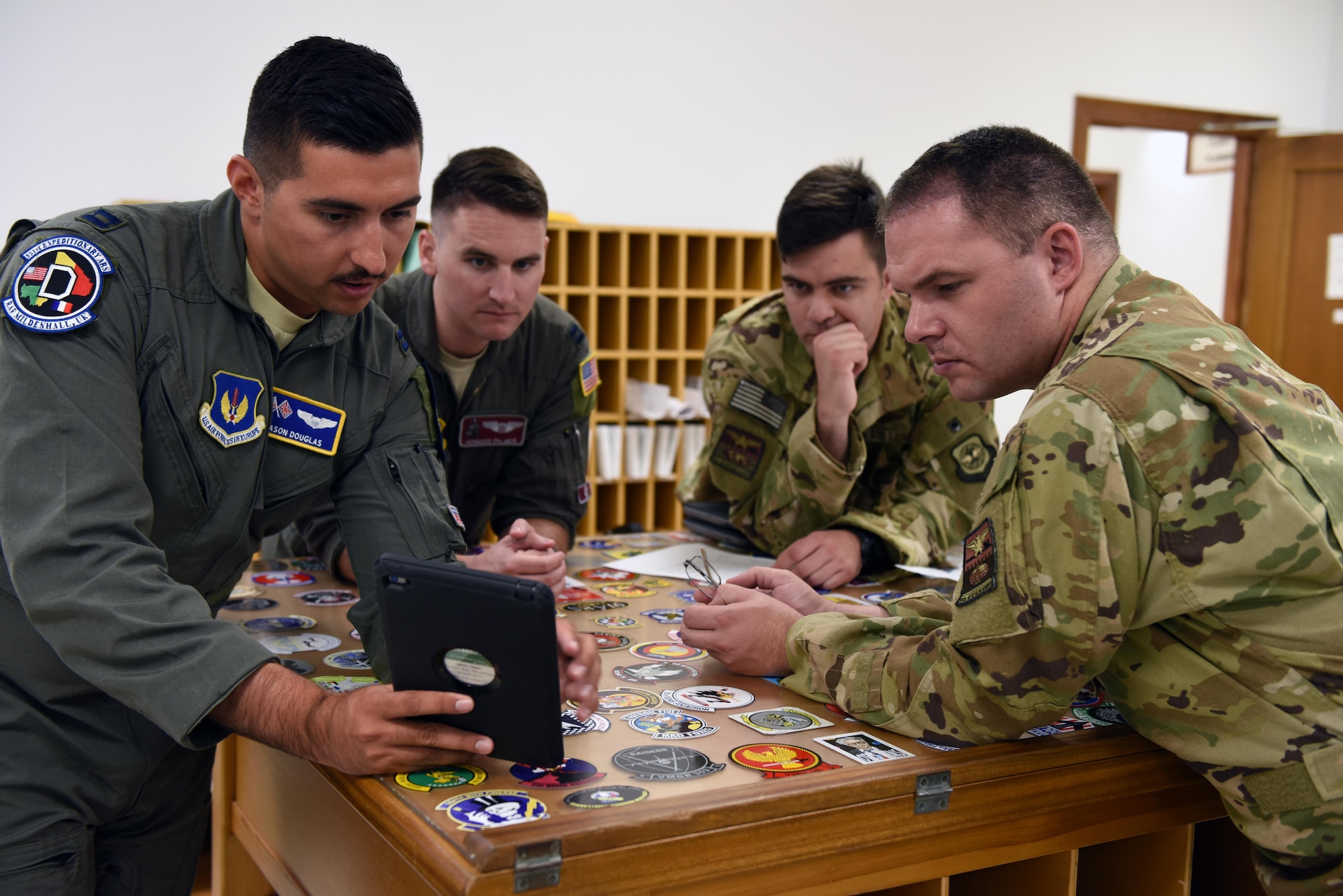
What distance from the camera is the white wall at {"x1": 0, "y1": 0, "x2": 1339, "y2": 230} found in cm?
395

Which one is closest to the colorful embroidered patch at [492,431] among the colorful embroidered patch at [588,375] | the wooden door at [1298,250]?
the colorful embroidered patch at [588,375]

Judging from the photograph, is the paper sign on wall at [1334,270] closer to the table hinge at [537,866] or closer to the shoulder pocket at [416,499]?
the shoulder pocket at [416,499]

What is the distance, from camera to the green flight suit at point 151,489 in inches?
42.2

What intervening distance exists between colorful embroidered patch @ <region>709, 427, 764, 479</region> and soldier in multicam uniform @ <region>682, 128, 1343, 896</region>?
101 cm

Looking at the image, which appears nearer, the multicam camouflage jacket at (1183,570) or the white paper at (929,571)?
the multicam camouflage jacket at (1183,570)

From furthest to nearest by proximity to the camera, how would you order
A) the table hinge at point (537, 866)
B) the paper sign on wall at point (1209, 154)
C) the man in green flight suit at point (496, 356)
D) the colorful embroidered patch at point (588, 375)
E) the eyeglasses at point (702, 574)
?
1. the paper sign on wall at point (1209, 154)
2. the colorful embroidered patch at point (588, 375)
3. the man in green flight suit at point (496, 356)
4. the eyeglasses at point (702, 574)
5. the table hinge at point (537, 866)

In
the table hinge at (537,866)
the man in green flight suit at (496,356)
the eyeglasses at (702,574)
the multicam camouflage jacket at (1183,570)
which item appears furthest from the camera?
the man in green flight suit at (496,356)

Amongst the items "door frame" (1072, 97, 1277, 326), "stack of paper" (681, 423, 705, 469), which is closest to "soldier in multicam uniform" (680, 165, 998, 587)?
"stack of paper" (681, 423, 705, 469)

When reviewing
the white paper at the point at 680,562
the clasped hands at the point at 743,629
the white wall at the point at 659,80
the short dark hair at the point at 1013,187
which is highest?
the white wall at the point at 659,80

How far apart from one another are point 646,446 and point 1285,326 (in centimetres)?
423

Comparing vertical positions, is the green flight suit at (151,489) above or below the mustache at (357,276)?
below

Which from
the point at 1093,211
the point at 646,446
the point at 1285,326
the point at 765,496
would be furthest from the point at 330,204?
the point at 1285,326

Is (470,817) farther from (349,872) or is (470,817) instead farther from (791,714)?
(791,714)

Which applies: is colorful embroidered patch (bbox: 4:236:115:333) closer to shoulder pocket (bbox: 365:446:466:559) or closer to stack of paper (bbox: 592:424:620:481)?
shoulder pocket (bbox: 365:446:466:559)
